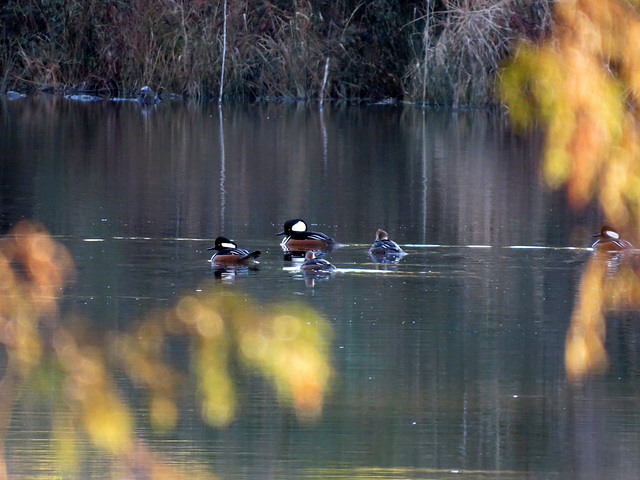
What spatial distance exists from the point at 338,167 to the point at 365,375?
34.8 feet

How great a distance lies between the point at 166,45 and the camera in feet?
96.6

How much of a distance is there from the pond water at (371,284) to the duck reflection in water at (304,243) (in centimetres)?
15

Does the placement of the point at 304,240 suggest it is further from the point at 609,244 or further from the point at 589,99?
the point at 589,99

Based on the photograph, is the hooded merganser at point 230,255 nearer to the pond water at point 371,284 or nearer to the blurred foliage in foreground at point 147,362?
the pond water at point 371,284

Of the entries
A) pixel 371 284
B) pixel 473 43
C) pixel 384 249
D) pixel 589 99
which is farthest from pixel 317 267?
pixel 473 43

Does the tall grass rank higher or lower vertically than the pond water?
higher

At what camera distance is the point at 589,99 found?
2294 cm

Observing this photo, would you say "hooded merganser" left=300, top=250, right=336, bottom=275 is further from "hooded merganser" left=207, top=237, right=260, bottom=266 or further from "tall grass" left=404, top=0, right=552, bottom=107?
"tall grass" left=404, top=0, right=552, bottom=107

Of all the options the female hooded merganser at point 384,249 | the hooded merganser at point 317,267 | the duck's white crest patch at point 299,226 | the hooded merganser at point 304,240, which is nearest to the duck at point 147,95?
the duck's white crest patch at point 299,226

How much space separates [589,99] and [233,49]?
29.8 ft

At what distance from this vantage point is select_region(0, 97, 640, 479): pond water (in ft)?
18.9

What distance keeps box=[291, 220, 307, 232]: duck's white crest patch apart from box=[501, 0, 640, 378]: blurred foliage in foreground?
9.71 feet

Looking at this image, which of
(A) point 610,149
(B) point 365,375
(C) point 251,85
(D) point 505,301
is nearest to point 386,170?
(A) point 610,149

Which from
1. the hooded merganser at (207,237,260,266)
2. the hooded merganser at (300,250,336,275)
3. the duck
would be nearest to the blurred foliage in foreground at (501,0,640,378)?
the hooded merganser at (300,250,336,275)
